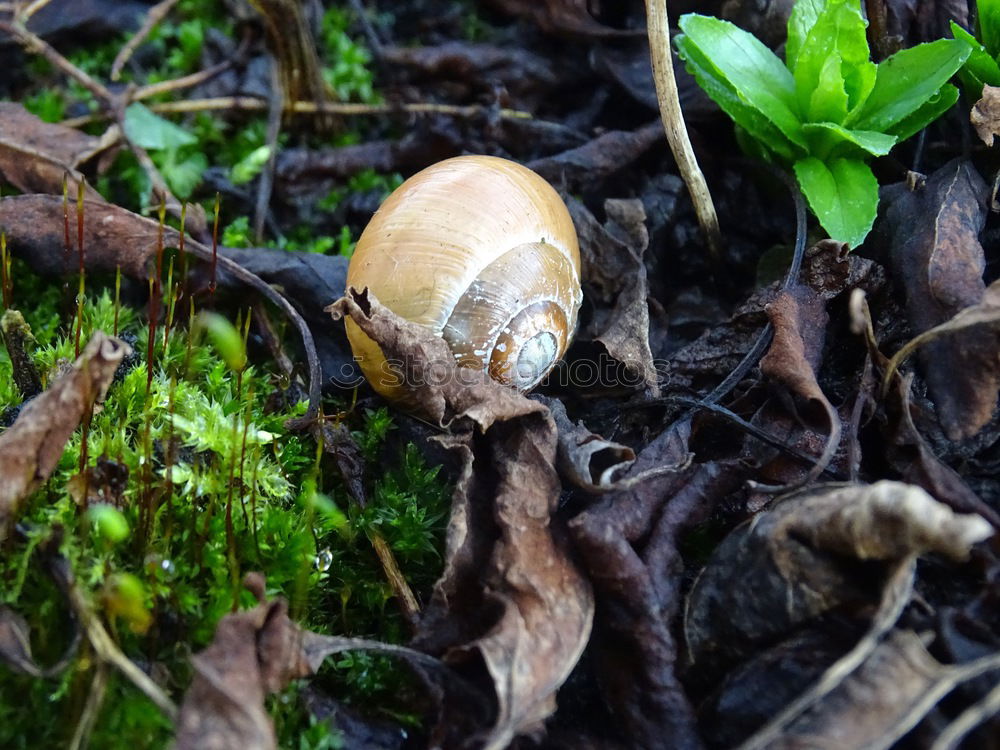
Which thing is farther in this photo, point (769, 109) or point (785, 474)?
point (769, 109)

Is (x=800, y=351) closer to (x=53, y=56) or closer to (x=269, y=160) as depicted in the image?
(x=269, y=160)

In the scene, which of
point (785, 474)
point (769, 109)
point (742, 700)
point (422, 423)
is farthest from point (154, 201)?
point (742, 700)

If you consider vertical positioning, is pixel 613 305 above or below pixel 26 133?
below

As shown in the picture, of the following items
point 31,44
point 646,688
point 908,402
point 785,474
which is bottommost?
point 646,688

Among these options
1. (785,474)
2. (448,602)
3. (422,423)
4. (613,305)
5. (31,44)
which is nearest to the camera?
(448,602)

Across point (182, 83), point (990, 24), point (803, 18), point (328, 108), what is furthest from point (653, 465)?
point (182, 83)

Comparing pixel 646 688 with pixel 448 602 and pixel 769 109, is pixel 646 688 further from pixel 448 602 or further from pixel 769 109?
pixel 769 109
